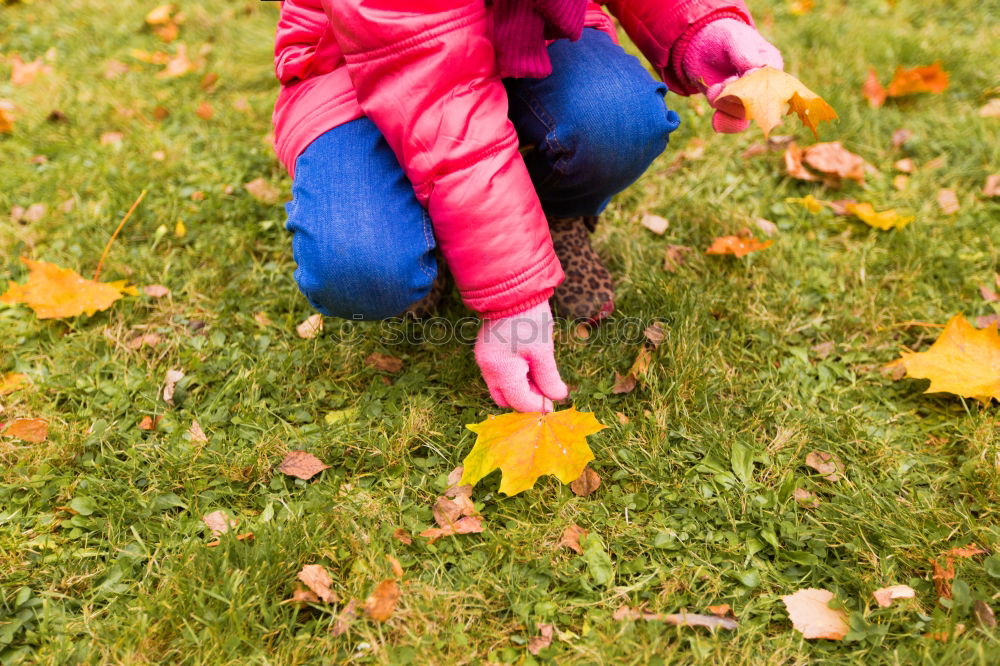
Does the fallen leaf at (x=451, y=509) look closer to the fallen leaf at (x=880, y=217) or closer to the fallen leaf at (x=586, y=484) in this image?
the fallen leaf at (x=586, y=484)

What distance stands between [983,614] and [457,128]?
44.3 inches

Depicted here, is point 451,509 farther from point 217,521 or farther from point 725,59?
point 725,59

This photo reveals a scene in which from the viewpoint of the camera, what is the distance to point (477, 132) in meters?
1.24

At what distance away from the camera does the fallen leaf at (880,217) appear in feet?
6.20

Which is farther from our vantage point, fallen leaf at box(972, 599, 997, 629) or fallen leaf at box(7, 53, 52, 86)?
fallen leaf at box(7, 53, 52, 86)

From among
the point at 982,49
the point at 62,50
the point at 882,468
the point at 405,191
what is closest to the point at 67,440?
the point at 405,191

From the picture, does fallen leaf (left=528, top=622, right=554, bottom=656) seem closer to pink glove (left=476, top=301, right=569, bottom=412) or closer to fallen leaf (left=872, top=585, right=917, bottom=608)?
pink glove (left=476, top=301, right=569, bottom=412)

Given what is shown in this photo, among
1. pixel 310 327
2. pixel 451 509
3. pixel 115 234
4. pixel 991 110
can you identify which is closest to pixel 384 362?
pixel 310 327

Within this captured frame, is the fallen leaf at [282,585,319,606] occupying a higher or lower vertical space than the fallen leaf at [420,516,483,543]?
higher

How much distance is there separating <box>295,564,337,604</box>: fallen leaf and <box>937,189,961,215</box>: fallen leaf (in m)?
1.81

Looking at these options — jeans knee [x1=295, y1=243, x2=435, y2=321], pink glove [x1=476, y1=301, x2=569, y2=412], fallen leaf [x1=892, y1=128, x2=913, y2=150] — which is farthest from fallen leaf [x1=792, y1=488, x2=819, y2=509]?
fallen leaf [x1=892, y1=128, x2=913, y2=150]

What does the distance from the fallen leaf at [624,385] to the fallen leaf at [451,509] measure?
15.9 inches

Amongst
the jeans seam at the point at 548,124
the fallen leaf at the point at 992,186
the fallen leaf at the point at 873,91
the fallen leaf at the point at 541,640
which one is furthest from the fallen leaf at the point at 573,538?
the fallen leaf at the point at 873,91

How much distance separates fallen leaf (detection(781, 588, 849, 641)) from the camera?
44.6 inches
